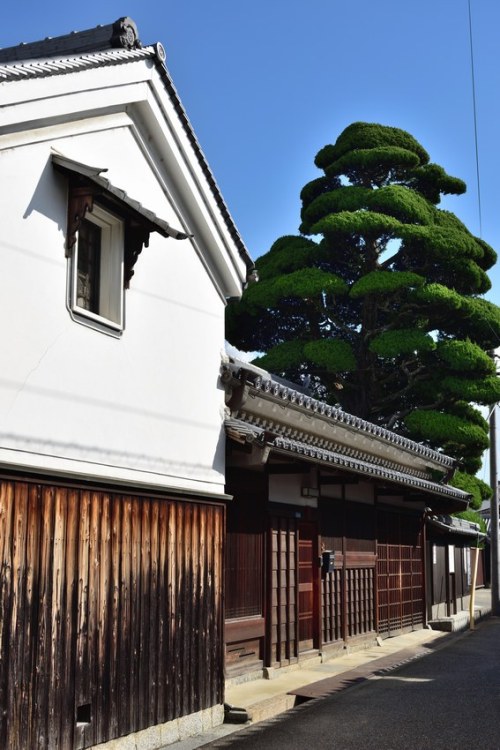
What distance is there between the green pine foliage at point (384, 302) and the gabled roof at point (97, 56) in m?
19.0

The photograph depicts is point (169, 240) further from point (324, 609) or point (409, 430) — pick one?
point (409, 430)

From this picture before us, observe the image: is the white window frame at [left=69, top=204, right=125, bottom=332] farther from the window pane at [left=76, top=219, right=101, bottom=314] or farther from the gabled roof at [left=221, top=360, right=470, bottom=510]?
the gabled roof at [left=221, top=360, right=470, bottom=510]

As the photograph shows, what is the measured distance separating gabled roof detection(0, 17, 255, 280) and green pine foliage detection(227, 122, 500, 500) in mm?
19012

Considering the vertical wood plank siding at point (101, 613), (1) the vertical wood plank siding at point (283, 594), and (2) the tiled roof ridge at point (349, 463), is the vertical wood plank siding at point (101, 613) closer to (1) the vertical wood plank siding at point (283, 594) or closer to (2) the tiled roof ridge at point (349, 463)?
(2) the tiled roof ridge at point (349, 463)

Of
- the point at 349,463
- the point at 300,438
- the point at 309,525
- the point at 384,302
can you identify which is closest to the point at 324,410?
the point at 300,438

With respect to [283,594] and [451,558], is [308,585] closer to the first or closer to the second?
[283,594]

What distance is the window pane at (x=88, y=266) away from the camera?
971 centimetres

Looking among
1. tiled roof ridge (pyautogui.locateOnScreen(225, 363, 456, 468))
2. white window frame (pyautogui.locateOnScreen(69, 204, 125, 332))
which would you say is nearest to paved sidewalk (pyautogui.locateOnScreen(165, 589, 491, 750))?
tiled roof ridge (pyautogui.locateOnScreen(225, 363, 456, 468))

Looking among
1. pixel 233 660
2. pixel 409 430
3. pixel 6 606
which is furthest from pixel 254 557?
pixel 409 430

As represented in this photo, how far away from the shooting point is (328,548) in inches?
740

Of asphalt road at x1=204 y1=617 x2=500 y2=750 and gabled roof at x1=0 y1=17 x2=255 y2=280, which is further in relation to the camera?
asphalt road at x1=204 y1=617 x2=500 y2=750

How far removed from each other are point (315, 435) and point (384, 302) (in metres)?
15.5

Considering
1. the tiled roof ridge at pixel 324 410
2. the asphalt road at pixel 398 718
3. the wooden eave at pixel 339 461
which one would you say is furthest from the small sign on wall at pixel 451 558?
the asphalt road at pixel 398 718

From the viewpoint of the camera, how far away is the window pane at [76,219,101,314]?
9711mm
